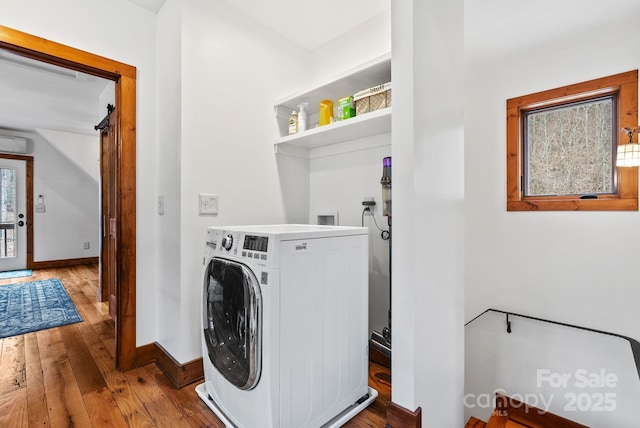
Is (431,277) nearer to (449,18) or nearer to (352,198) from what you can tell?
(352,198)

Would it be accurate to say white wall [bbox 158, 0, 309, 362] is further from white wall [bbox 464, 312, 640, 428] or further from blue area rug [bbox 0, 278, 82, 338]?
white wall [bbox 464, 312, 640, 428]

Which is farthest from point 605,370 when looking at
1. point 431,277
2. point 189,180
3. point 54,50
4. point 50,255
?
point 50,255

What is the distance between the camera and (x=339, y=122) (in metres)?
1.97

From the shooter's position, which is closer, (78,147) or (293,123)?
(293,123)

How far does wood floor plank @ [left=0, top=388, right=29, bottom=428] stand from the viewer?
57.8 inches

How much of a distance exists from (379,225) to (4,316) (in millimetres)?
3699

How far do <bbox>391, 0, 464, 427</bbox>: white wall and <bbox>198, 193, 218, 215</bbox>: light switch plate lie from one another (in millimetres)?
1205

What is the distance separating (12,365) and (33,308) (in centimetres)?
151

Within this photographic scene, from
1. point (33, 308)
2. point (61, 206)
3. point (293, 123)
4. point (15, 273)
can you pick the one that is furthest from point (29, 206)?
point (293, 123)

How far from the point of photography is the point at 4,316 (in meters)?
2.92

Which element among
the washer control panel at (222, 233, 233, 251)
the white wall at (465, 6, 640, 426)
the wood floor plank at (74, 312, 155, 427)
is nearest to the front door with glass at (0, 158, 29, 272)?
the wood floor plank at (74, 312, 155, 427)

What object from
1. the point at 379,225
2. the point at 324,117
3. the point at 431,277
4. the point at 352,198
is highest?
the point at 324,117

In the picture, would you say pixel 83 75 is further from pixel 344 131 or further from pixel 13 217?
pixel 13 217

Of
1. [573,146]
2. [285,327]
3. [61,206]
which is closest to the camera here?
[285,327]
